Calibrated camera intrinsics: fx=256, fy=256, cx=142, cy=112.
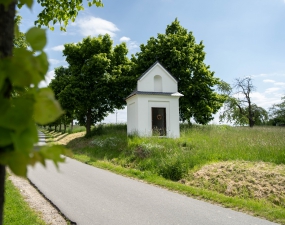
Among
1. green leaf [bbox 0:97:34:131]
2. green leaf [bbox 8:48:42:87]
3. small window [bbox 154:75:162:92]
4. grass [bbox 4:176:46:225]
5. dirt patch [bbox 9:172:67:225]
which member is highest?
small window [bbox 154:75:162:92]

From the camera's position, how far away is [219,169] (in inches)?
332

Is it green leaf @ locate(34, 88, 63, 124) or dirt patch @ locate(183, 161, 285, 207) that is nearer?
green leaf @ locate(34, 88, 63, 124)

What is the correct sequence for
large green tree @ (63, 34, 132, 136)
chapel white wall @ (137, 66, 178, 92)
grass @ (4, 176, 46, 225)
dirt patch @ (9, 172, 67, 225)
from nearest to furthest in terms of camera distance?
1. grass @ (4, 176, 46, 225)
2. dirt patch @ (9, 172, 67, 225)
3. chapel white wall @ (137, 66, 178, 92)
4. large green tree @ (63, 34, 132, 136)

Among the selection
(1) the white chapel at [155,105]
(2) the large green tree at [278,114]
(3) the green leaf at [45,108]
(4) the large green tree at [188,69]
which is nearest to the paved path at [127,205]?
(3) the green leaf at [45,108]

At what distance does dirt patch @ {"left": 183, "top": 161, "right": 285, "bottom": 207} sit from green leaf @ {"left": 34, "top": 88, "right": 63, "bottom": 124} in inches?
271

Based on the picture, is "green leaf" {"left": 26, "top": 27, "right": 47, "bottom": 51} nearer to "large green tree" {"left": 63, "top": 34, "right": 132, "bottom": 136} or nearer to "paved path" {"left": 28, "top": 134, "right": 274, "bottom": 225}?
"paved path" {"left": 28, "top": 134, "right": 274, "bottom": 225}

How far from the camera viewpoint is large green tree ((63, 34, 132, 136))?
23.1 meters

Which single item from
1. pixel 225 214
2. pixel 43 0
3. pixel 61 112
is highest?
pixel 43 0

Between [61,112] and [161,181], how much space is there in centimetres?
822

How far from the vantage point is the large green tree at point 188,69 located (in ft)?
72.1

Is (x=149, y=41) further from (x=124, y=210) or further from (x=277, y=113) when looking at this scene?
(x=277, y=113)

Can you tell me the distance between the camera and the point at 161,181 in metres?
8.45

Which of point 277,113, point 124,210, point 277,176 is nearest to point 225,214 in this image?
point 124,210

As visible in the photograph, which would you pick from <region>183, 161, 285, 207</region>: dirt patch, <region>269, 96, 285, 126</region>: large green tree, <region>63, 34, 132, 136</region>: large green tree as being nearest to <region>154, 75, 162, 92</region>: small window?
<region>63, 34, 132, 136</region>: large green tree
